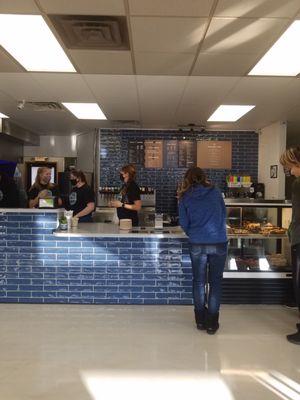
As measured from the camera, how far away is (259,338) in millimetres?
3309

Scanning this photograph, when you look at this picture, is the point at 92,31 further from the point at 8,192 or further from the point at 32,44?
the point at 8,192

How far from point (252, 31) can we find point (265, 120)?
370cm

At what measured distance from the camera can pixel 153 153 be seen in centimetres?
759

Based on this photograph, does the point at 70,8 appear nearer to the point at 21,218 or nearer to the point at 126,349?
the point at 21,218

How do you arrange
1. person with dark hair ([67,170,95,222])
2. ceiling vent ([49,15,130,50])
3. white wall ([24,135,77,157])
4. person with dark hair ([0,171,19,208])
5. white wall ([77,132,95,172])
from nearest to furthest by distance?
ceiling vent ([49,15,130,50]) → person with dark hair ([67,170,95,222]) → person with dark hair ([0,171,19,208]) → white wall ([77,132,95,172]) → white wall ([24,135,77,157])

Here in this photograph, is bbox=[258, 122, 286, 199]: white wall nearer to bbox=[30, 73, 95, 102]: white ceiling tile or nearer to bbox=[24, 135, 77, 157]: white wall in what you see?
bbox=[30, 73, 95, 102]: white ceiling tile

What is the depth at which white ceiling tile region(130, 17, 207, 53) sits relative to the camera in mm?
2826

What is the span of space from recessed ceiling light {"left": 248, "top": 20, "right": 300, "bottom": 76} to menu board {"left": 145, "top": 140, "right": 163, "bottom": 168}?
373cm

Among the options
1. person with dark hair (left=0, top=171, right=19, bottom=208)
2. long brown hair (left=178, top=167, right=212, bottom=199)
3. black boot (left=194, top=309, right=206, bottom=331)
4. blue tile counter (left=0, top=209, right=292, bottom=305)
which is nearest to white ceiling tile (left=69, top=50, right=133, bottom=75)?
long brown hair (left=178, top=167, right=212, bottom=199)

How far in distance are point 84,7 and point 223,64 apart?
5.09ft

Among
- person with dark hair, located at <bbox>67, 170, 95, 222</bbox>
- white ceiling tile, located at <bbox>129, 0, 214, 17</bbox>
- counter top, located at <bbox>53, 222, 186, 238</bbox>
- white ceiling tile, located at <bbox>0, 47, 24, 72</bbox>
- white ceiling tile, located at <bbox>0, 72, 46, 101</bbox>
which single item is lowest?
counter top, located at <bbox>53, 222, 186, 238</bbox>

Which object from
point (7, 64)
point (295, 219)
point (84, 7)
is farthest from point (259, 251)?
point (7, 64)

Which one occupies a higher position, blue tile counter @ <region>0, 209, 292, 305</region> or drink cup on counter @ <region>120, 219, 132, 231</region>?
drink cup on counter @ <region>120, 219, 132, 231</region>

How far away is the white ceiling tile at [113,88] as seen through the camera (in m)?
4.17
